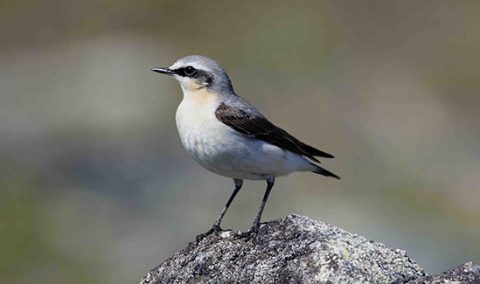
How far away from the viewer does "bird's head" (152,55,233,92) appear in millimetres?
11422

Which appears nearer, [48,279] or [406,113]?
[48,279]

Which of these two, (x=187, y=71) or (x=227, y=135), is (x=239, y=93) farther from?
(x=227, y=135)

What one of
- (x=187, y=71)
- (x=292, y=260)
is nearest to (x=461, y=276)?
(x=292, y=260)

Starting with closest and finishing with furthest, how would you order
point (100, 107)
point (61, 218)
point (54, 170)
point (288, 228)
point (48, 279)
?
point (288, 228), point (48, 279), point (61, 218), point (54, 170), point (100, 107)

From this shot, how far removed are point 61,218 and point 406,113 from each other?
1015cm

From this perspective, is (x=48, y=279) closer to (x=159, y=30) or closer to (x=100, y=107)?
(x=100, y=107)

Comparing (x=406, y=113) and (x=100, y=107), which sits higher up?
(x=406, y=113)

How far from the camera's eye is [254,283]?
7.83 metres

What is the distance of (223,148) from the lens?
Answer: 1053 centimetres

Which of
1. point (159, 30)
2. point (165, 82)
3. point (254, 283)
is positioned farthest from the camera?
point (159, 30)

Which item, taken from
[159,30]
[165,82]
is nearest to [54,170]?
[165,82]

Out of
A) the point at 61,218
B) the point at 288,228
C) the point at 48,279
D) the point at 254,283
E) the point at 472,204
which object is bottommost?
the point at 254,283

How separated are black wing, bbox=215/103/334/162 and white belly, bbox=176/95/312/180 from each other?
0.06m

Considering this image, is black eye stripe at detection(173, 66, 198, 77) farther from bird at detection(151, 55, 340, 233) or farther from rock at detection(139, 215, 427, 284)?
rock at detection(139, 215, 427, 284)
